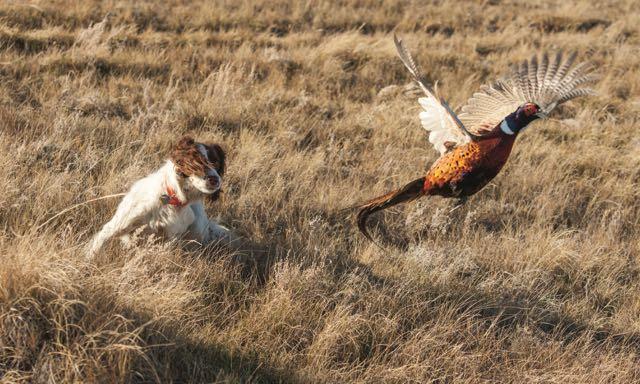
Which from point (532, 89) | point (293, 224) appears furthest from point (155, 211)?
point (532, 89)

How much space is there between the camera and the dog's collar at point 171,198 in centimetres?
384

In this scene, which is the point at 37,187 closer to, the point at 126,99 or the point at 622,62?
the point at 126,99

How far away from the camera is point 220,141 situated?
6.31m

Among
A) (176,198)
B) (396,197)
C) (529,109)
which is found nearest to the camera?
(176,198)

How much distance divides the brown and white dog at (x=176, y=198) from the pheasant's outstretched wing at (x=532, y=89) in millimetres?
1989

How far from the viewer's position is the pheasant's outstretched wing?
14.6 ft

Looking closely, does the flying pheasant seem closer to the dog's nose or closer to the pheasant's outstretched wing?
the pheasant's outstretched wing

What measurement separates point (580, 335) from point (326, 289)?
5.60ft

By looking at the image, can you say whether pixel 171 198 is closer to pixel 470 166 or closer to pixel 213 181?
pixel 213 181

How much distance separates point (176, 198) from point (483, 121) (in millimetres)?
2350

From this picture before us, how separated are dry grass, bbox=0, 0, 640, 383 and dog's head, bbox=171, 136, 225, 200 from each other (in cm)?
51

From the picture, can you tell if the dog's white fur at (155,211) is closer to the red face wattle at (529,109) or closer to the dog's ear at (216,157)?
the dog's ear at (216,157)

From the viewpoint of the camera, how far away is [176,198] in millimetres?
3840

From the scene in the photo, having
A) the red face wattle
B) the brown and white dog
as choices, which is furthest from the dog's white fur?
the red face wattle
